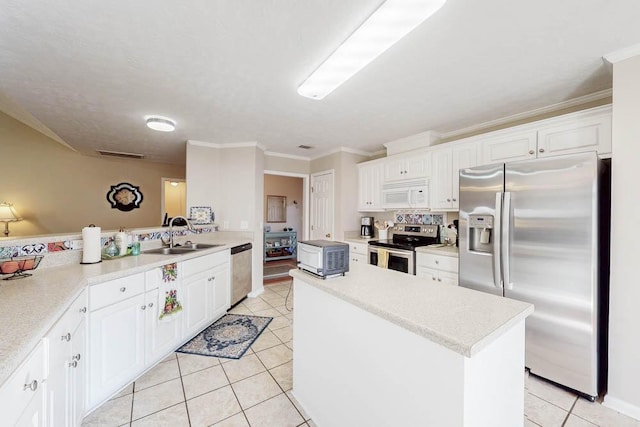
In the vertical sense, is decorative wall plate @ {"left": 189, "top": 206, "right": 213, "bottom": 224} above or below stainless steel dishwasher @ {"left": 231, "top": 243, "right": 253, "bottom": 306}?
above

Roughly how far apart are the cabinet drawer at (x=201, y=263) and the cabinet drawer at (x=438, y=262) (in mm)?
2393

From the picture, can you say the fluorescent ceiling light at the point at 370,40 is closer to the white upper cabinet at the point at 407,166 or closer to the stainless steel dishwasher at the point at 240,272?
the white upper cabinet at the point at 407,166

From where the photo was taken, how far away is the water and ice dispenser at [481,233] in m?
2.27

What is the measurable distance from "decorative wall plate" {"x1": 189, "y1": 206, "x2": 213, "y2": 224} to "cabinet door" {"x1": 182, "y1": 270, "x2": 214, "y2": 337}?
112cm

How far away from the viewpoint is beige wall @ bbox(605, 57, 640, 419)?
165 cm

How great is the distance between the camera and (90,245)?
6.54 ft

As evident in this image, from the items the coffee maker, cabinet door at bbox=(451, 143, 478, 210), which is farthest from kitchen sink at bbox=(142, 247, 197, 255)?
cabinet door at bbox=(451, 143, 478, 210)

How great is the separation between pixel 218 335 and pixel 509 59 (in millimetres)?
3535

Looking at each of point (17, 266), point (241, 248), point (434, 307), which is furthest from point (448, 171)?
point (17, 266)

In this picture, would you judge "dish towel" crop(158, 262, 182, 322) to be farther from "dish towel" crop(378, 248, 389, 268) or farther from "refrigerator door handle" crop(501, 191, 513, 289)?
"refrigerator door handle" crop(501, 191, 513, 289)

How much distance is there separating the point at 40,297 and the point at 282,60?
1974 millimetres

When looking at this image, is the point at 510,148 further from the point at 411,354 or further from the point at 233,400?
the point at 233,400

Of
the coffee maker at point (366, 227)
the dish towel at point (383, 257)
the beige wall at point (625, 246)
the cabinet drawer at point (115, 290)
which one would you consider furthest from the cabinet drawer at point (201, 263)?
the beige wall at point (625, 246)

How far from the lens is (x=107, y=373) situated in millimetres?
1733
